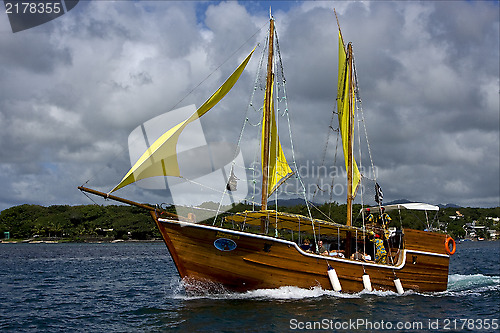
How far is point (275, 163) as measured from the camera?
24.1 meters

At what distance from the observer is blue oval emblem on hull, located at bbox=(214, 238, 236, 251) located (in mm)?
20141

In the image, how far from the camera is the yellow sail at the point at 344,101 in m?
28.1

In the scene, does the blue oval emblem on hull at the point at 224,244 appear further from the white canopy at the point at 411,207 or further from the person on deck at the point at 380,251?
the white canopy at the point at 411,207

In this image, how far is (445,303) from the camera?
22375 millimetres

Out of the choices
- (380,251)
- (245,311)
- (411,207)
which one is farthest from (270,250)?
(411,207)

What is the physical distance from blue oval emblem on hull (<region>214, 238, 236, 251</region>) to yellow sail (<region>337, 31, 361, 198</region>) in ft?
33.7

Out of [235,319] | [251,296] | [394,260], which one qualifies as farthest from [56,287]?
[394,260]

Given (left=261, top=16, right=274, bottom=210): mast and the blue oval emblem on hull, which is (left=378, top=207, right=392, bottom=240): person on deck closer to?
(left=261, top=16, right=274, bottom=210): mast

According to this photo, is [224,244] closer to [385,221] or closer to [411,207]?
[385,221]

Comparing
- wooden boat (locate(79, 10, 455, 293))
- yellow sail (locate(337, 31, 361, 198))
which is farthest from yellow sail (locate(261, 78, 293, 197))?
yellow sail (locate(337, 31, 361, 198))

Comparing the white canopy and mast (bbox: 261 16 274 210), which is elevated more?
mast (bbox: 261 16 274 210)

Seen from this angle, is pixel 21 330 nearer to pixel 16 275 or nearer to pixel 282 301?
pixel 282 301

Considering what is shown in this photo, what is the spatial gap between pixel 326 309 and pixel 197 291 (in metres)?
5.85

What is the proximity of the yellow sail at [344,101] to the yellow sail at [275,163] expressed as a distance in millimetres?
5355
